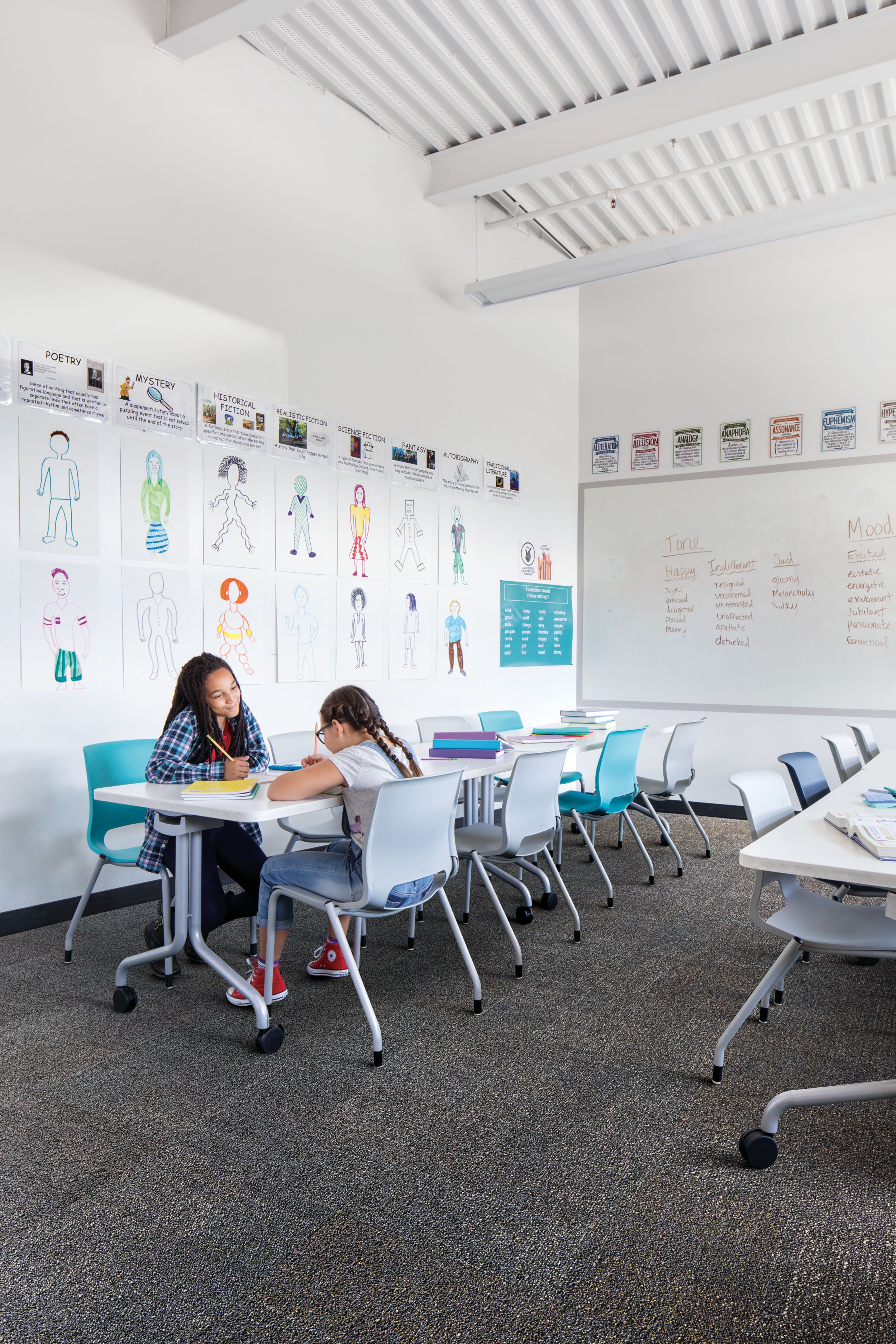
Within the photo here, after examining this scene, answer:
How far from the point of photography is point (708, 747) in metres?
6.65

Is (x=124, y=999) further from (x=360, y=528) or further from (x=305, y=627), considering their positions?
(x=360, y=528)

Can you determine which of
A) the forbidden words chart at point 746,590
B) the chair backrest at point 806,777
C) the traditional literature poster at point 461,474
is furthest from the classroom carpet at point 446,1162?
the traditional literature poster at point 461,474

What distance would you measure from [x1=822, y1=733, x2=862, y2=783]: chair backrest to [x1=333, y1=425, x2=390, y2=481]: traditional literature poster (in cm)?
299

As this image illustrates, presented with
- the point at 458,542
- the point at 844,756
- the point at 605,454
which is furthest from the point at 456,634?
the point at 844,756

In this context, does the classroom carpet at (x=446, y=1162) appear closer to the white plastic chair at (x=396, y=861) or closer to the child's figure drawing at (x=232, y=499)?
the white plastic chair at (x=396, y=861)

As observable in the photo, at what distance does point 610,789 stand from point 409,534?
7.47 ft

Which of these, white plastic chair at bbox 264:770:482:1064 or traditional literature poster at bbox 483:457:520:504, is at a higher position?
traditional literature poster at bbox 483:457:520:504

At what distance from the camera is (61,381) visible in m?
3.73

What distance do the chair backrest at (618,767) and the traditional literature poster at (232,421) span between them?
239 cm

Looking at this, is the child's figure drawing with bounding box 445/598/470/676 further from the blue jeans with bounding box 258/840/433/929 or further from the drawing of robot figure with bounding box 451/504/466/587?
the blue jeans with bounding box 258/840/433/929

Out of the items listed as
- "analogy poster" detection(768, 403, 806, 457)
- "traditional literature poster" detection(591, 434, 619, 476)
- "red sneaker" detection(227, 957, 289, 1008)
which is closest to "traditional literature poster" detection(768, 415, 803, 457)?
"analogy poster" detection(768, 403, 806, 457)

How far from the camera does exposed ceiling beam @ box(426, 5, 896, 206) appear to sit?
4152 mm

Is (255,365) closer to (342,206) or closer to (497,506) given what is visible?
(342,206)

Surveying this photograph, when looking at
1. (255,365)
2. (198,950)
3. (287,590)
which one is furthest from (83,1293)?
(255,365)
